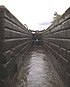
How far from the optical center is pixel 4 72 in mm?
4566

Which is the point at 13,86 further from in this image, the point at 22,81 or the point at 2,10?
the point at 2,10

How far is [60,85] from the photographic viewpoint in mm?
5727

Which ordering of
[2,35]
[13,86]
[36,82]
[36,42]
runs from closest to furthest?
[2,35] < [13,86] < [36,82] < [36,42]

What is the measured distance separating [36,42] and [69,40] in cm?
2583

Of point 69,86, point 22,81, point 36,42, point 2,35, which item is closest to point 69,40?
point 69,86

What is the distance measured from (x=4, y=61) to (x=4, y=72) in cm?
29

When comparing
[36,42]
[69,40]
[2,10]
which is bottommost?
[36,42]

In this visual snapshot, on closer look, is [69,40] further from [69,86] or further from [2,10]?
[2,10]

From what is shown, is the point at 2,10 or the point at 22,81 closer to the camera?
the point at 2,10

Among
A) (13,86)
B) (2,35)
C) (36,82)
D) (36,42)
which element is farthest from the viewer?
(36,42)

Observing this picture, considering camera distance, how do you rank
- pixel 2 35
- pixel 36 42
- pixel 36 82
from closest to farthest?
pixel 2 35, pixel 36 82, pixel 36 42

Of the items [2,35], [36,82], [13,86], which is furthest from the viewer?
[36,82]

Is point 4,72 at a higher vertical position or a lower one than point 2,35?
lower

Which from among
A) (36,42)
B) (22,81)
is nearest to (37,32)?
(36,42)
